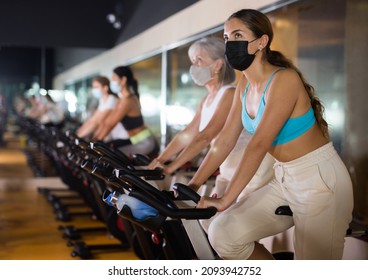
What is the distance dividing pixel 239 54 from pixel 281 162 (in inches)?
17.8

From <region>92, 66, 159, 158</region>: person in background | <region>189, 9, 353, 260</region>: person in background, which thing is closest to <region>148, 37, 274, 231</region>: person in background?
<region>189, 9, 353, 260</region>: person in background

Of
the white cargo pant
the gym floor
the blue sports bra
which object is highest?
the blue sports bra

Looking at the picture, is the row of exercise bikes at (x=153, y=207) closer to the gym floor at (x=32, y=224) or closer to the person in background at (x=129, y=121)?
the gym floor at (x=32, y=224)

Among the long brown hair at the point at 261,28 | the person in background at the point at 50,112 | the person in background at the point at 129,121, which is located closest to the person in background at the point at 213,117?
the long brown hair at the point at 261,28

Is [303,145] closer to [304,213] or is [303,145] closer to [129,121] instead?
[304,213]

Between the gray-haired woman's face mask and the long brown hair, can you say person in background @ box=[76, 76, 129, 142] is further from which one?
the long brown hair

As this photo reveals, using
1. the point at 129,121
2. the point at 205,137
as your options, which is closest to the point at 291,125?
the point at 205,137

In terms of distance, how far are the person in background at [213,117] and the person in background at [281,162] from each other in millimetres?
690

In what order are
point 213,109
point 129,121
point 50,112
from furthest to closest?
point 50,112 < point 129,121 < point 213,109

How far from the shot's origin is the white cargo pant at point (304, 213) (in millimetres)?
2506

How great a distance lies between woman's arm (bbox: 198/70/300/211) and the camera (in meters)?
2.40

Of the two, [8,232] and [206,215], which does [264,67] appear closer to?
[206,215]

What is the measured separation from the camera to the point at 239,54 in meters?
2.58

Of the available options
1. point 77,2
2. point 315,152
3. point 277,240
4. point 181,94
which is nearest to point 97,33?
point 77,2
